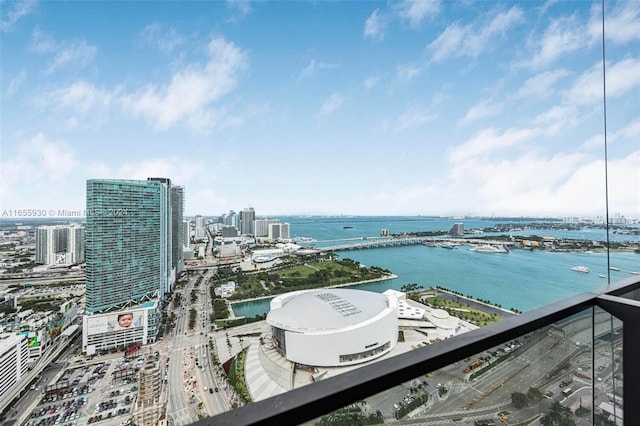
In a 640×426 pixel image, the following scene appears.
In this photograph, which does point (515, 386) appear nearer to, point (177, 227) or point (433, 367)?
point (433, 367)

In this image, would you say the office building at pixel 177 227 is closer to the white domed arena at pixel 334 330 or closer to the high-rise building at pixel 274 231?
the white domed arena at pixel 334 330

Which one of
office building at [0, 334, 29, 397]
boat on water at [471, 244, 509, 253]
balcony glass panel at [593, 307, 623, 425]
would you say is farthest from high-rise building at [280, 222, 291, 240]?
balcony glass panel at [593, 307, 623, 425]

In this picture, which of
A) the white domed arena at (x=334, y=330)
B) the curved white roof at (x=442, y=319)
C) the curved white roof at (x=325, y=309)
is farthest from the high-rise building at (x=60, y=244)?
the curved white roof at (x=442, y=319)

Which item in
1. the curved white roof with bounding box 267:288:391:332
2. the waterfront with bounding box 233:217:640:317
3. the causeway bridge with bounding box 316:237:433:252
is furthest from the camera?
the causeway bridge with bounding box 316:237:433:252

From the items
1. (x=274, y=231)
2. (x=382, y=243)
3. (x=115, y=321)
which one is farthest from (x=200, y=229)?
(x=115, y=321)

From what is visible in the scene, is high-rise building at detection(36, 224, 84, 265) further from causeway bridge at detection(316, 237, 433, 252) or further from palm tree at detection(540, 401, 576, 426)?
causeway bridge at detection(316, 237, 433, 252)
